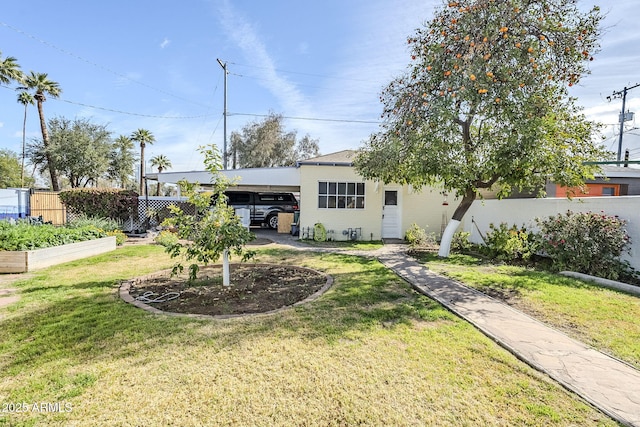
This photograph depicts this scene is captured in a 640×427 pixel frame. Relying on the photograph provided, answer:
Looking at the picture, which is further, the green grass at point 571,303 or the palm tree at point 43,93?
the palm tree at point 43,93

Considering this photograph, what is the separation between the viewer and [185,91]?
18000 mm

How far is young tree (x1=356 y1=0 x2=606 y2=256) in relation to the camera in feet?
20.3

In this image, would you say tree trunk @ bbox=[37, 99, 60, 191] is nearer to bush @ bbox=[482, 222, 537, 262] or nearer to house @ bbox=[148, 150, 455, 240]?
house @ bbox=[148, 150, 455, 240]

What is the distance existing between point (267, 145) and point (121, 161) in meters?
12.4

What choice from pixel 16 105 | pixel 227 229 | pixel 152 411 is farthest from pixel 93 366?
pixel 16 105

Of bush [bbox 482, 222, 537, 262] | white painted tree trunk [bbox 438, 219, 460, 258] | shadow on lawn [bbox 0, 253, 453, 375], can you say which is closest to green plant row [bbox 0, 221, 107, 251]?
shadow on lawn [bbox 0, 253, 453, 375]

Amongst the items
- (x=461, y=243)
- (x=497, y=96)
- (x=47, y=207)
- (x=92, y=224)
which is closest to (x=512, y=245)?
(x=461, y=243)

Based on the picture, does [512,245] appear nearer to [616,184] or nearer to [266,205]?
[616,184]

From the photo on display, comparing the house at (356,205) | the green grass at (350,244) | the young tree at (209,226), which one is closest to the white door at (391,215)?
the house at (356,205)

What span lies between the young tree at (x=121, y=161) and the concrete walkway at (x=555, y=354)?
27919 mm

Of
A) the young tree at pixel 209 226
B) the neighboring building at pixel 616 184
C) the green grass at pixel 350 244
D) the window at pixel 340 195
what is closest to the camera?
the young tree at pixel 209 226

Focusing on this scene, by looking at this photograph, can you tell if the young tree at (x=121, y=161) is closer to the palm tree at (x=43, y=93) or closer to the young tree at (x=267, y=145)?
the palm tree at (x=43, y=93)

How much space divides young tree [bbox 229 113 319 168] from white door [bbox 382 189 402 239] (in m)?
14.6

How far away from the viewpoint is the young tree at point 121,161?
25.6 metres
